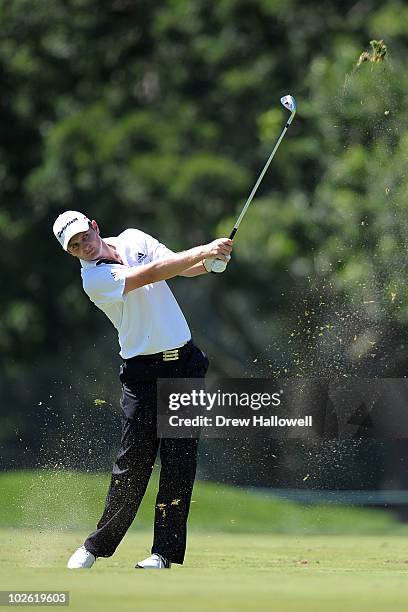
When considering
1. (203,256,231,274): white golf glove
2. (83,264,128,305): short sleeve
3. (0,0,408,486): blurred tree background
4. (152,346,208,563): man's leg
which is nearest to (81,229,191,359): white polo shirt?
(83,264,128,305): short sleeve

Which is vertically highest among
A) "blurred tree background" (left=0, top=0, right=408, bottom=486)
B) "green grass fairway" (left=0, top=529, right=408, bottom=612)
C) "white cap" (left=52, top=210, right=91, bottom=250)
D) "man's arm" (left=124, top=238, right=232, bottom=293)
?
"blurred tree background" (left=0, top=0, right=408, bottom=486)

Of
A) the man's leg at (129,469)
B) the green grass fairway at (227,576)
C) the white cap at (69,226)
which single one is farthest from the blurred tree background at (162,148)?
the white cap at (69,226)

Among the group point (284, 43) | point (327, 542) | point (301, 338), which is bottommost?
point (327, 542)

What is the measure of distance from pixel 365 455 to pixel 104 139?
8986mm

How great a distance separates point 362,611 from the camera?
5.01 m

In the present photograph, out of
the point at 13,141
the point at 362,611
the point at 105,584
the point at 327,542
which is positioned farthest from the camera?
the point at 13,141

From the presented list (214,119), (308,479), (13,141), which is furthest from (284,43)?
(308,479)

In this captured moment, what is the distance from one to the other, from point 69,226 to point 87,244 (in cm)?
11

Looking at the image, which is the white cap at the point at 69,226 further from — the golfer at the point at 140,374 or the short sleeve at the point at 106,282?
the short sleeve at the point at 106,282

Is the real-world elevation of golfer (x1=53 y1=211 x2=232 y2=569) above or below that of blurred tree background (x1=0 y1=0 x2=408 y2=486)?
below

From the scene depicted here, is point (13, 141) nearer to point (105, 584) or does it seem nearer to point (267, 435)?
point (267, 435)

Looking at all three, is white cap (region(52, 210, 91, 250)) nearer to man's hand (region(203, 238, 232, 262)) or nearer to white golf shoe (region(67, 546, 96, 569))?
man's hand (region(203, 238, 232, 262))

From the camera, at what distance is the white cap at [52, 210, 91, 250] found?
20.9 feet

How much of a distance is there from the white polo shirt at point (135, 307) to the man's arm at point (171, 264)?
0.05 metres
